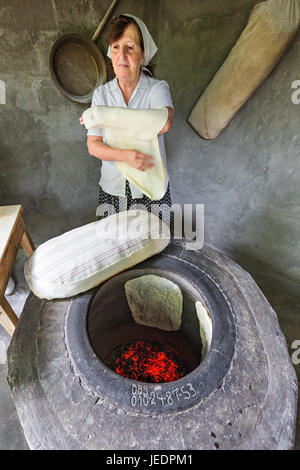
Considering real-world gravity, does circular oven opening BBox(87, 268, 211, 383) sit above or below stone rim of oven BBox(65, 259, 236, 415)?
below

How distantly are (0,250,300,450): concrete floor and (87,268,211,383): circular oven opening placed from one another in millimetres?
875

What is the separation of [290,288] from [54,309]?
2.59 metres

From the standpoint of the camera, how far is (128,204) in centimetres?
209

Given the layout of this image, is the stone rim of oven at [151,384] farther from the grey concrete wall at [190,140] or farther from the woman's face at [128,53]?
the woman's face at [128,53]

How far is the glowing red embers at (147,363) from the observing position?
1.97 metres

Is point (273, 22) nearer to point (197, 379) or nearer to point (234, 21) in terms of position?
point (234, 21)

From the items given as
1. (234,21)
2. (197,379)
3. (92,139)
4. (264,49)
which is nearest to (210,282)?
→ (197,379)

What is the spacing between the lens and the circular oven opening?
68.7 inches

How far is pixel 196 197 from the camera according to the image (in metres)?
3.26

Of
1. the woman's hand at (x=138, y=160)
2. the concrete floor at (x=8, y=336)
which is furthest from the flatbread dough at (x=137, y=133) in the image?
the concrete floor at (x=8, y=336)

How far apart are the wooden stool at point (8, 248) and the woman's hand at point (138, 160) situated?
107cm

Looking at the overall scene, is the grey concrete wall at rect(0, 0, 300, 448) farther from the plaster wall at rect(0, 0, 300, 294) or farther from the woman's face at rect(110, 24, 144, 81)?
the woman's face at rect(110, 24, 144, 81)

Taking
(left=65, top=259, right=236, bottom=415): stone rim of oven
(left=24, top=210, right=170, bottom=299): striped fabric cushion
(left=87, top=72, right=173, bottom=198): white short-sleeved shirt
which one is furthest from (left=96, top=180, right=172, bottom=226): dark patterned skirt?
(left=65, top=259, right=236, bottom=415): stone rim of oven
